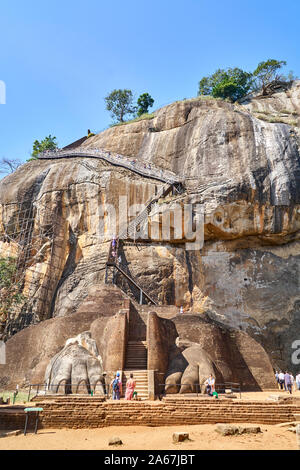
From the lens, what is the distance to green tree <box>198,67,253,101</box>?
42000 millimetres

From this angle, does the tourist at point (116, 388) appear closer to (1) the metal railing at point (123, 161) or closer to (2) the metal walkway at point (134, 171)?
(2) the metal walkway at point (134, 171)

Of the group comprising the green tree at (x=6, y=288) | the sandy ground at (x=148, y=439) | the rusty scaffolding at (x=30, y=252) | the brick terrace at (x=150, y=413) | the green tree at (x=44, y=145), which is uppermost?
the green tree at (x=44, y=145)

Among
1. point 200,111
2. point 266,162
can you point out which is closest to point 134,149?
point 200,111

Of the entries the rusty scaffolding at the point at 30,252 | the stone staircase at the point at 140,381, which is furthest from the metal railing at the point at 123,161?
the stone staircase at the point at 140,381

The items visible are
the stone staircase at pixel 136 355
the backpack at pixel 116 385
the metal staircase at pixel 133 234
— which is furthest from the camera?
the metal staircase at pixel 133 234

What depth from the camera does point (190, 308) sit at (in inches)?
991

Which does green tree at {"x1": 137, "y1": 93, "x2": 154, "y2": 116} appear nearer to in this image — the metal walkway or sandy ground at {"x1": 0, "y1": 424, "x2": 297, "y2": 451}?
the metal walkway

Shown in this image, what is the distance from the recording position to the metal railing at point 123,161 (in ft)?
93.9

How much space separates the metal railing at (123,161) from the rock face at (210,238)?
2.36 ft

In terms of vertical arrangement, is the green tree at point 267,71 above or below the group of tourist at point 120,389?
above

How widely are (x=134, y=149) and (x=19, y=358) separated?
19.9 meters

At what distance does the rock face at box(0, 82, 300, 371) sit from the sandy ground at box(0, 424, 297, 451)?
46.2ft

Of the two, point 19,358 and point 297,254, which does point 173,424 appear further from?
Answer: point 297,254

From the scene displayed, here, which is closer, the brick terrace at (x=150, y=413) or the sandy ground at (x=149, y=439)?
the sandy ground at (x=149, y=439)
